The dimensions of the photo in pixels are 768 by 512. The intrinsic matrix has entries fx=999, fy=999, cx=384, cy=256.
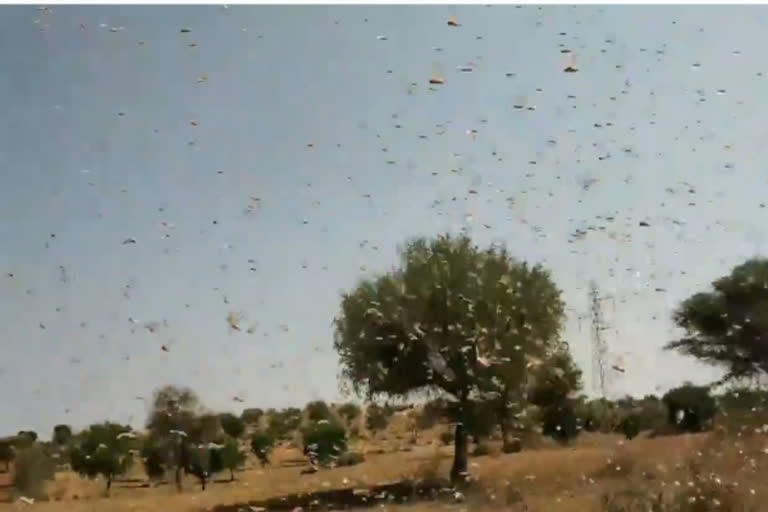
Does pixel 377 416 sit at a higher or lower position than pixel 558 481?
higher

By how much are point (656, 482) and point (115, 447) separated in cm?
2272

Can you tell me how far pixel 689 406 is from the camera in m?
30.2

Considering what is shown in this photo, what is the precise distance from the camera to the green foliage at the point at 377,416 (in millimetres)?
27500

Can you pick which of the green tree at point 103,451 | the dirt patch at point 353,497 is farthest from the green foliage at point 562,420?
the green tree at point 103,451

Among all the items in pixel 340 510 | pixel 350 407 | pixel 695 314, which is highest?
pixel 695 314

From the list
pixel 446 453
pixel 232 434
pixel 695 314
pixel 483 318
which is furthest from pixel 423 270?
pixel 695 314

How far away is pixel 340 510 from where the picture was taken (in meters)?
16.9

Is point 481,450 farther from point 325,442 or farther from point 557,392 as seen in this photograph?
point 325,442

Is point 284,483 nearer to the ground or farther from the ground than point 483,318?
nearer to the ground

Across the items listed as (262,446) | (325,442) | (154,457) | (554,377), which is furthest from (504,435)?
(154,457)

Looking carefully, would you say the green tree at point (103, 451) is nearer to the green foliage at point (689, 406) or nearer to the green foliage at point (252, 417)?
the green foliage at point (252, 417)

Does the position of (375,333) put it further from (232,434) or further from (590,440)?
(232,434)

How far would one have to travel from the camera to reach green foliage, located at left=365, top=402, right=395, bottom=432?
27500 millimetres

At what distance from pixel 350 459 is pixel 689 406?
10598mm
